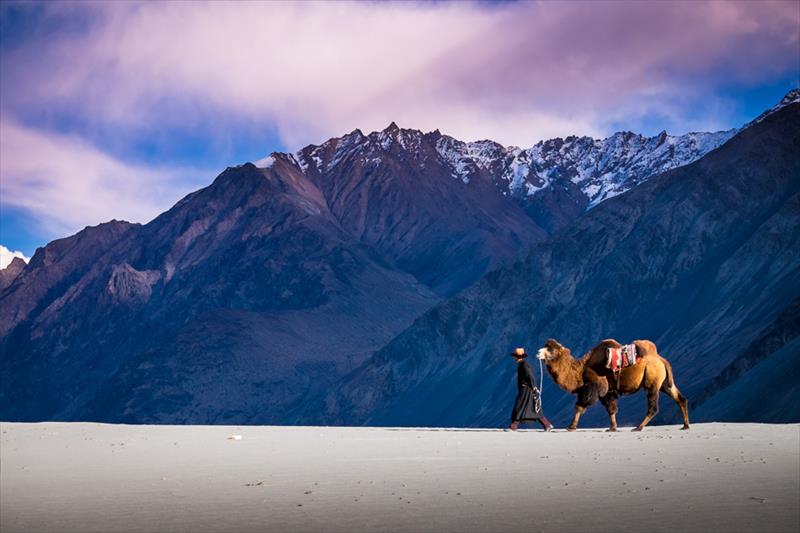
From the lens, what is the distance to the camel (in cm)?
2447

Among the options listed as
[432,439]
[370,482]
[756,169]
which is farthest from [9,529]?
[756,169]

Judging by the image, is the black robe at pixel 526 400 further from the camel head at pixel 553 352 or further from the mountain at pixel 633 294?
the mountain at pixel 633 294

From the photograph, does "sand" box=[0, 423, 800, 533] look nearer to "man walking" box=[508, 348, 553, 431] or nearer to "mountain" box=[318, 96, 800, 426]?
"man walking" box=[508, 348, 553, 431]

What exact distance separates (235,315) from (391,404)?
157 feet

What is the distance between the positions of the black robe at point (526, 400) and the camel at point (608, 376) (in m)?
0.69

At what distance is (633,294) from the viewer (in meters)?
126

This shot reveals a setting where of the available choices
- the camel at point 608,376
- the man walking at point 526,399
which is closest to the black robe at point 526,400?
the man walking at point 526,399

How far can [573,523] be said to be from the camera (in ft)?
36.5

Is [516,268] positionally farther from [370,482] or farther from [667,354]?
[370,482]

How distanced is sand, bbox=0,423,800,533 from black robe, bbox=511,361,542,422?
6.41 feet

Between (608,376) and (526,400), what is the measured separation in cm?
234

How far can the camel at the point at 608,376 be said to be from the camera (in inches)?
963

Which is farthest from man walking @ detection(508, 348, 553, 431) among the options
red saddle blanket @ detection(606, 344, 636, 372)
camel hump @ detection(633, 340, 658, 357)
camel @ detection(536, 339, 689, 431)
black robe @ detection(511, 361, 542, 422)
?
camel hump @ detection(633, 340, 658, 357)

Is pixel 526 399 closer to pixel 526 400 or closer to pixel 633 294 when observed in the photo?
pixel 526 400
